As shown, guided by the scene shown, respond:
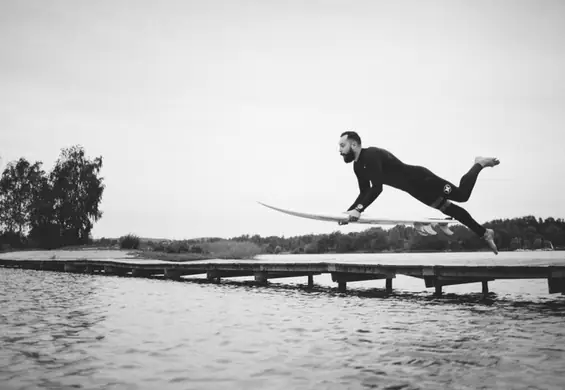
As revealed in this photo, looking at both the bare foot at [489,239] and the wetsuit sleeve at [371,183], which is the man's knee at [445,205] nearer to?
the bare foot at [489,239]

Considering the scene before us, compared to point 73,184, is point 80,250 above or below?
below

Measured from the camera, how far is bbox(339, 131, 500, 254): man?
5.90m

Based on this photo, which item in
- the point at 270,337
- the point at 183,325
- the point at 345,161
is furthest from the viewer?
the point at 183,325

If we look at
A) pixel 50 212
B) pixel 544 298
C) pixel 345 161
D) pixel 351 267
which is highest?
pixel 50 212

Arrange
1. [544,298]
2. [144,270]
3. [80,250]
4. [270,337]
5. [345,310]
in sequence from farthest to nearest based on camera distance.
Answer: [80,250] → [144,270] → [544,298] → [345,310] → [270,337]

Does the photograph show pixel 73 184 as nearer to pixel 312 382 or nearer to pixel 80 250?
pixel 80 250

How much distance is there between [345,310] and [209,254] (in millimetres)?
53196

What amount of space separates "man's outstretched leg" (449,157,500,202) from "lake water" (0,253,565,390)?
140 inches

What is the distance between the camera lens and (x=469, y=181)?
6270 millimetres

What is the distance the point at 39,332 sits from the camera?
530 inches

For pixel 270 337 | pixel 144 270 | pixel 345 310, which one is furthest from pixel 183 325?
pixel 144 270

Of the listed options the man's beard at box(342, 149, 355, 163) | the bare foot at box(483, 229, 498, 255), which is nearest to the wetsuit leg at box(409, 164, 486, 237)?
the bare foot at box(483, 229, 498, 255)

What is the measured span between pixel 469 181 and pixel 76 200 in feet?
240

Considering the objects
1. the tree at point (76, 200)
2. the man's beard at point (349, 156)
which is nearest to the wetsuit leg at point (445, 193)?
the man's beard at point (349, 156)
